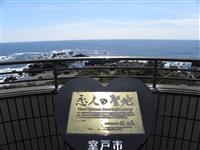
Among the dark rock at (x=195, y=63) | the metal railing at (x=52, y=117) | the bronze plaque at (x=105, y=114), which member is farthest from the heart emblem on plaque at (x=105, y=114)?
the dark rock at (x=195, y=63)

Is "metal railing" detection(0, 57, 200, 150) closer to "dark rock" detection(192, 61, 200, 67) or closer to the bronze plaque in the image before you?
"dark rock" detection(192, 61, 200, 67)

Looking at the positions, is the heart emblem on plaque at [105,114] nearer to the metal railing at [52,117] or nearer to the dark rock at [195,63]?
the metal railing at [52,117]

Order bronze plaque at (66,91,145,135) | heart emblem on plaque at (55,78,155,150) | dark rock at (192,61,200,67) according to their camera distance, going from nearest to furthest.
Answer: heart emblem on plaque at (55,78,155,150) < bronze plaque at (66,91,145,135) < dark rock at (192,61,200,67)

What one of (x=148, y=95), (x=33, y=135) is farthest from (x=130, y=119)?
(x=33, y=135)

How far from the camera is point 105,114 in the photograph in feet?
13.8

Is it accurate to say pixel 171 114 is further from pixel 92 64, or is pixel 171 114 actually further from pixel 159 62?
pixel 92 64

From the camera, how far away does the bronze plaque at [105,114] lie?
159 inches

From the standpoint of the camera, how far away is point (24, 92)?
5.93 metres

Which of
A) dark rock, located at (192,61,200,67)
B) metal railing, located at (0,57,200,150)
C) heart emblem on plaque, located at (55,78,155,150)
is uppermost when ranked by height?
dark rock, located at (192,61,200,67)

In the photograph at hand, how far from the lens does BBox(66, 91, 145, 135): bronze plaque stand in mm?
4035

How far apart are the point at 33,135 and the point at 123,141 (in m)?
2.44

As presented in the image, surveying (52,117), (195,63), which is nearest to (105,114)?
(52,117)

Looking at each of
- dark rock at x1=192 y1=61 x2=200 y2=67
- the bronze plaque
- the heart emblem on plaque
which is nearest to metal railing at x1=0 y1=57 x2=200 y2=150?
dark rock at x1=192 y1=61 x2=200 y2=67

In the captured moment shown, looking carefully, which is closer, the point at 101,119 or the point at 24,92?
the point at 101,119
